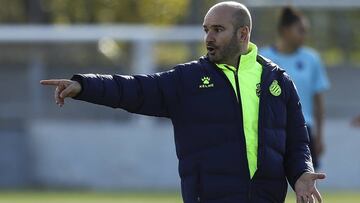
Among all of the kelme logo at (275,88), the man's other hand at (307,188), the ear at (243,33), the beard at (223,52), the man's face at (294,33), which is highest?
the ear at (243,33)

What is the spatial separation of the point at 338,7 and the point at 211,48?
1956 cm

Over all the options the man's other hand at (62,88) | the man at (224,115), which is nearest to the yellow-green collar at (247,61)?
the man at (224,115)

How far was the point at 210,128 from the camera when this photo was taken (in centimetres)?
→ 815

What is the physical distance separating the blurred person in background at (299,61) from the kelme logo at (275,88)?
14.1 feet

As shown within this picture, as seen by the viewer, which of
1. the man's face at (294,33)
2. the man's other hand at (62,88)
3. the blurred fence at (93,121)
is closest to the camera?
the man's other hand at (62,88)

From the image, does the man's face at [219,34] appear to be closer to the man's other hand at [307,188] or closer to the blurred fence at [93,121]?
the man's other hand at [307,188]

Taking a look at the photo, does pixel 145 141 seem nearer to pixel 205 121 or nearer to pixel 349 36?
pixel 349 36

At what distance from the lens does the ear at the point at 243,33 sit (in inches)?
326

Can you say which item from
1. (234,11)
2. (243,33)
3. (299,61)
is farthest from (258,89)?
(299,61)

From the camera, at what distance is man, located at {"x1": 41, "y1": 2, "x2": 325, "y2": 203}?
8.12 metres

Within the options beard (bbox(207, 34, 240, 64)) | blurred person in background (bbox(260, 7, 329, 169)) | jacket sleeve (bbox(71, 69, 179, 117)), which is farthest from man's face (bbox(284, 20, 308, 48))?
jacket sleeve (bbox(71, 69, 179, 117))

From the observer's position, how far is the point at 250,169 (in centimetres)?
816

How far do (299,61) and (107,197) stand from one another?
22.7ft

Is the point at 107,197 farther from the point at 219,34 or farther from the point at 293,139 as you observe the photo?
the point at 219,34
